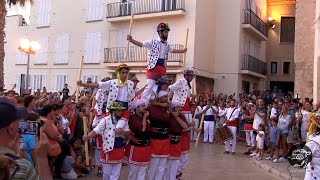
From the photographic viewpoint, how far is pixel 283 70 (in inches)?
1314

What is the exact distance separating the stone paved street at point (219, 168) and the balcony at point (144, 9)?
36.6ft

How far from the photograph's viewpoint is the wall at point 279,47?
33.0 meters

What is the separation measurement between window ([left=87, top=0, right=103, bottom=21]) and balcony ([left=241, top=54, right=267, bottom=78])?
403 inches

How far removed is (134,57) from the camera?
27562mm

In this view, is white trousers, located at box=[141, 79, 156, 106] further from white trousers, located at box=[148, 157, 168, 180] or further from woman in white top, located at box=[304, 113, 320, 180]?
woman in white top, located at box=[304, 113, 320, 180]

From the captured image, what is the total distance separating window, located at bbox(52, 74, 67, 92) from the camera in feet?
102

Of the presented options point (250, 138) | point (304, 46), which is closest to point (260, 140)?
point (250, 138)

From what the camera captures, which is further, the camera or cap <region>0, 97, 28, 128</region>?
the camera

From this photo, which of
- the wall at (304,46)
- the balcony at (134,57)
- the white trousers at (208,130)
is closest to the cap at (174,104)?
the white trousers at (208,130)

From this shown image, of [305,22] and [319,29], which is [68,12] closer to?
[305,22]

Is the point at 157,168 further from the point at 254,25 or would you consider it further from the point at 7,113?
the point at 254,25

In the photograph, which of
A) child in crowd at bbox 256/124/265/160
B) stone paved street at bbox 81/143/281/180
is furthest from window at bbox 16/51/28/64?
child in crowd at bbox 256/124/265/160

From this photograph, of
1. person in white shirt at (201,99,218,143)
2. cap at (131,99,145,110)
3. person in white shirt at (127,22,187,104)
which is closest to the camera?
cap at (131,99,145,110)

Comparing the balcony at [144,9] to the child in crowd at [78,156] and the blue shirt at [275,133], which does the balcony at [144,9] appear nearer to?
the blue shirt at [275,133]
